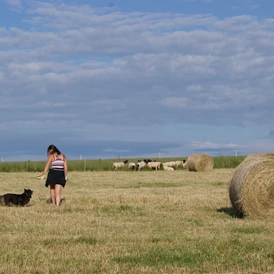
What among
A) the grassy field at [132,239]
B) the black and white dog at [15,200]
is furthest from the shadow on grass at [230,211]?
the black and white dog at [15,200]

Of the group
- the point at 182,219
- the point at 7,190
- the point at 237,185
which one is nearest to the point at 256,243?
the point at 182,219

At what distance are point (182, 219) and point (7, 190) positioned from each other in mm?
12180

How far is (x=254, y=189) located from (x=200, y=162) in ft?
89.1

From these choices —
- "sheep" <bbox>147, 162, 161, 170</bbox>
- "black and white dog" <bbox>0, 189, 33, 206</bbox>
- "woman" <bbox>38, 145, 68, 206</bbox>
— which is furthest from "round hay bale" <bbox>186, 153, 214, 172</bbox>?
"black and white dog" <bbox>0, 189, 33, 206</bbox>

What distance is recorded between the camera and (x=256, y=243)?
11.1 metres

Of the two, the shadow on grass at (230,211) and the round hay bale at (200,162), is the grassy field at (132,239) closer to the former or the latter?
the shadow on grass at (230,211)

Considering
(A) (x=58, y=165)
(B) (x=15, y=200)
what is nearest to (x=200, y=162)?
(A) (x=58, y=165)

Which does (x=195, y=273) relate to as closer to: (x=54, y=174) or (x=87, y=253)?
(x=87, y=253)

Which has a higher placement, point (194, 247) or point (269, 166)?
point (269, 166)

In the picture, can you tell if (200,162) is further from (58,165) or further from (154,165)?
(58,165)

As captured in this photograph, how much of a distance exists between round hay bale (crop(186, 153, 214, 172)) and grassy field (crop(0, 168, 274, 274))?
24.8 m

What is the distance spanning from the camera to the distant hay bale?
623 inches

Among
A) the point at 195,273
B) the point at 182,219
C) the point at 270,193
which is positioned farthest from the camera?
the point at 270,193

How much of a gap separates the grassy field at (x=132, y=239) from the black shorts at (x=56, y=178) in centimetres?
69
